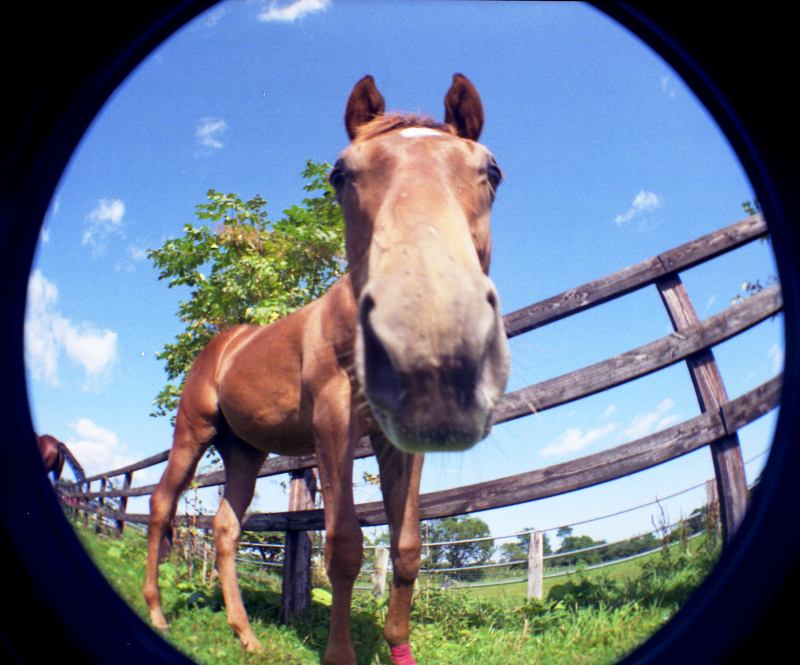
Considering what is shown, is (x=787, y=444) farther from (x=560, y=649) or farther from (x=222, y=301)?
(x=222, y=301)

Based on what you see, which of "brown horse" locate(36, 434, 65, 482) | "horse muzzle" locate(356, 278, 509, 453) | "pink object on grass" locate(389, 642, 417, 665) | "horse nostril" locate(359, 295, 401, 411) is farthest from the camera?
"brown horse" locate(36, 434, 65, 482)

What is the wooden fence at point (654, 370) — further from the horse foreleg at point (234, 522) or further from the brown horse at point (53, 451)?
the brown horse at point (53, 451)

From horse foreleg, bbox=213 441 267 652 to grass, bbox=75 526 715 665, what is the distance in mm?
101

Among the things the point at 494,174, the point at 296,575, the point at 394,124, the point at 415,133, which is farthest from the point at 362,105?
the point at 296,575

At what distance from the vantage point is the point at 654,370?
9.14ft

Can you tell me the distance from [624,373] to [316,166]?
331 centimetres

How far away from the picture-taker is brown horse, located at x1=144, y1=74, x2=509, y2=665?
1.22 m

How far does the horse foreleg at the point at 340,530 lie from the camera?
7.23 ft

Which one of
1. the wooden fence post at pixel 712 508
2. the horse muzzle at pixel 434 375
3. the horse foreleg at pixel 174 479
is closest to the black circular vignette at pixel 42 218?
the horse muzzle at pixel 434 375

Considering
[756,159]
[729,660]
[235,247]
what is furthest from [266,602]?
[756,159]

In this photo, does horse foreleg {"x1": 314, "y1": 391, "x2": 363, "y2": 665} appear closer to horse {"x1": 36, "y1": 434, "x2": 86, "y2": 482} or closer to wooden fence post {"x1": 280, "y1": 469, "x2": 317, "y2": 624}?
horse {"x1": 36, "y1": 434, "x2": 86, "y2": 482}

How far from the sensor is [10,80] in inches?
32.2

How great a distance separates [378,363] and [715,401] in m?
2.09

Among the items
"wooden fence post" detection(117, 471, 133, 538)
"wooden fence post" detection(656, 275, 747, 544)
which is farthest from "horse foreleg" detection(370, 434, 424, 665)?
"wooden fence post" detection(117, 471, 133, 538)
